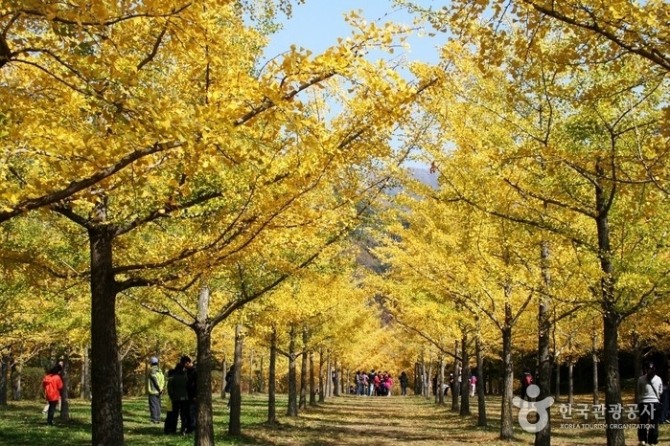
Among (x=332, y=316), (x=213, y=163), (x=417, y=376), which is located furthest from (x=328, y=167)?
(x=417, y=376)

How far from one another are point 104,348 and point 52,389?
32.7 feet

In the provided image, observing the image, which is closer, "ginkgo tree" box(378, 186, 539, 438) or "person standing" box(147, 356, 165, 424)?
"ginkgo tree" box(378, 186, 539, 438)

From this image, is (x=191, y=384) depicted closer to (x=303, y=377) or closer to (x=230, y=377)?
(x=303, y=377)

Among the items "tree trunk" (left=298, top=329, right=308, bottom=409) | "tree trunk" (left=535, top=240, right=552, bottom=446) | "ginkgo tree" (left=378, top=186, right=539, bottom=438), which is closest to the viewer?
"ginkgo tree" (left=378, top=186, right=539, bottom=438)

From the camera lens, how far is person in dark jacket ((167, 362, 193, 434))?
13141mm

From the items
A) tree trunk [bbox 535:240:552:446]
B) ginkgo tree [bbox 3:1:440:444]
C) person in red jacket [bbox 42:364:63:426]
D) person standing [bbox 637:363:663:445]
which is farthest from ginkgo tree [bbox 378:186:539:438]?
person in red jacket [bbox 42:364:63:426]

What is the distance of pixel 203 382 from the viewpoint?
34.0 feet

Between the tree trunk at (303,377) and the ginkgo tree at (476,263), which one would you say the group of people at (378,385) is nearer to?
the tree trunk at (303,377)

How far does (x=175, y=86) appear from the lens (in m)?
5.44

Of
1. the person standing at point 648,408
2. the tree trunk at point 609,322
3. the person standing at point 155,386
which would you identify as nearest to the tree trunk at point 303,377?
the person standing at point 155,386

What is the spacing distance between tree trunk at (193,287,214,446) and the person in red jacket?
19.6 feet

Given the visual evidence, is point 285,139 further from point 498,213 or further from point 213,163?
point 498,213

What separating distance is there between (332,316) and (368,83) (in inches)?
641

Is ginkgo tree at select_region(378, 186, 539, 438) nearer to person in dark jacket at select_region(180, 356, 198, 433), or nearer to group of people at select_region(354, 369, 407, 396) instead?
person in dark jacket at select_region(180, 356, 198, 433)
